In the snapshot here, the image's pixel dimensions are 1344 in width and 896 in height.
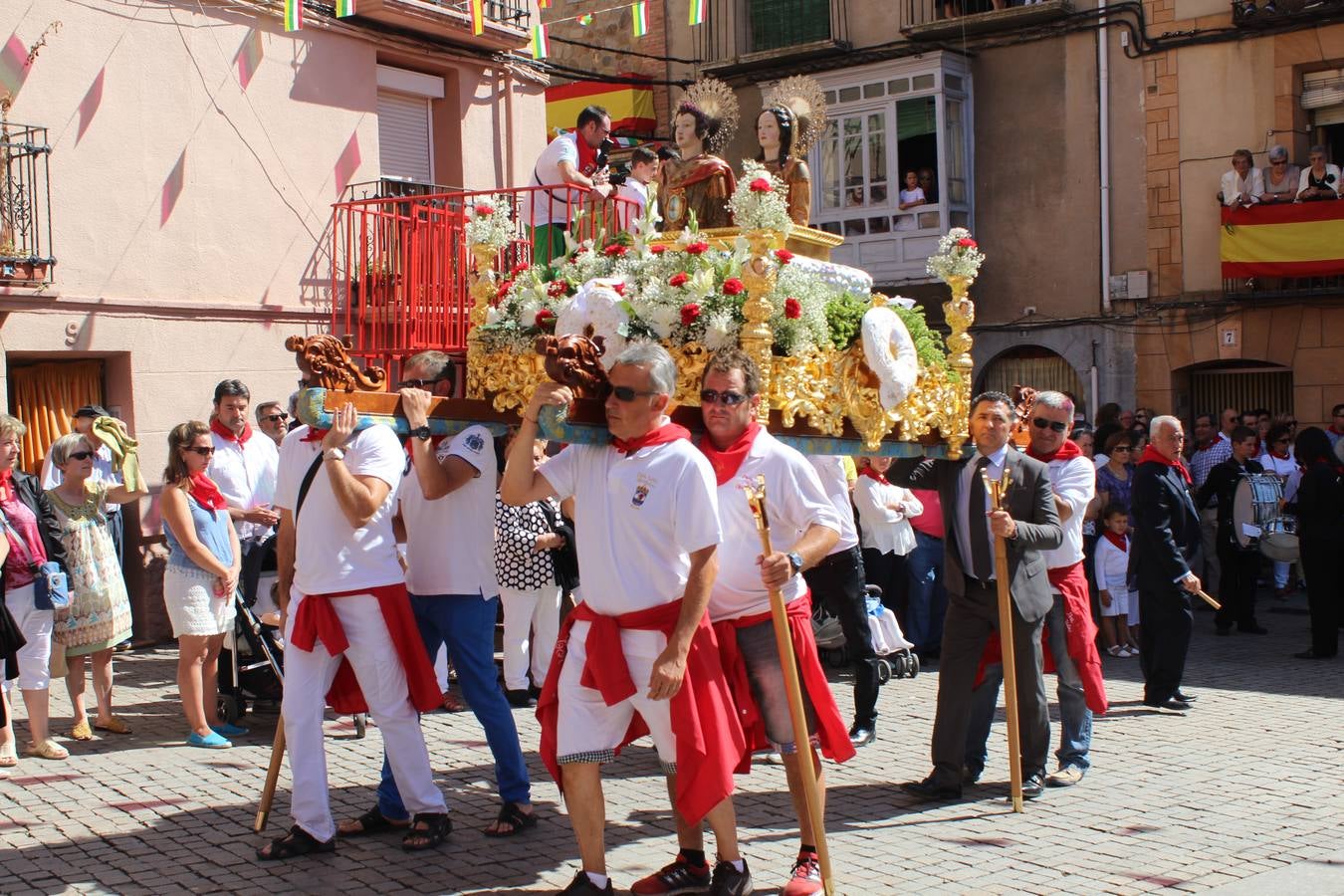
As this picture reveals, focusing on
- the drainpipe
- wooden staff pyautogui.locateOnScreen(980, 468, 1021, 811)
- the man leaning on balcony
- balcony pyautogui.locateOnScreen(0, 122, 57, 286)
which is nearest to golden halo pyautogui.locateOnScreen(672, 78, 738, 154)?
the man leaning on balcony

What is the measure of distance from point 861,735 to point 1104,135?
15012mm

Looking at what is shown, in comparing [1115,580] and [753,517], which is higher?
[753,517]

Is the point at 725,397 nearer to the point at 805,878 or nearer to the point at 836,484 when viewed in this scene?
the point at 836,484

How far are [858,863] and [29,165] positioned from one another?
8864mm

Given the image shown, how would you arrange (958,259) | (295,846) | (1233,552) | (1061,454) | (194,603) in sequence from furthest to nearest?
(1233,552) < (194,603) < (1061,454) < (958,259) < (295,846)

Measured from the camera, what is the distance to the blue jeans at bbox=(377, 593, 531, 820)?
6266 millimetres

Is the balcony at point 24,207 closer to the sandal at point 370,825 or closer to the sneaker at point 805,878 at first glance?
the sandal at point 370,825

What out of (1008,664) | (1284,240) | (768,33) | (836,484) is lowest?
(1008,664)

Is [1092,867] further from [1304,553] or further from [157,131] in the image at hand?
[157,131]

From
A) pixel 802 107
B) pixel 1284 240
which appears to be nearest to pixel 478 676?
pixel 802 107

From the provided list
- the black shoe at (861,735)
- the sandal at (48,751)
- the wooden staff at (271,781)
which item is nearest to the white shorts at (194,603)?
the sandal at (48,751)

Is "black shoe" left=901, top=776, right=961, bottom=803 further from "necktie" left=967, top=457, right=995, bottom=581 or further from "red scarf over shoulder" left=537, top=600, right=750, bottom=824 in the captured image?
"red scarf over shoulder" left=537, top=600, right=750, bottom=824

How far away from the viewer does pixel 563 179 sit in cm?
1015

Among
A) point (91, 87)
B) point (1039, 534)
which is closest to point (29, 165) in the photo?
point (91, 87)
